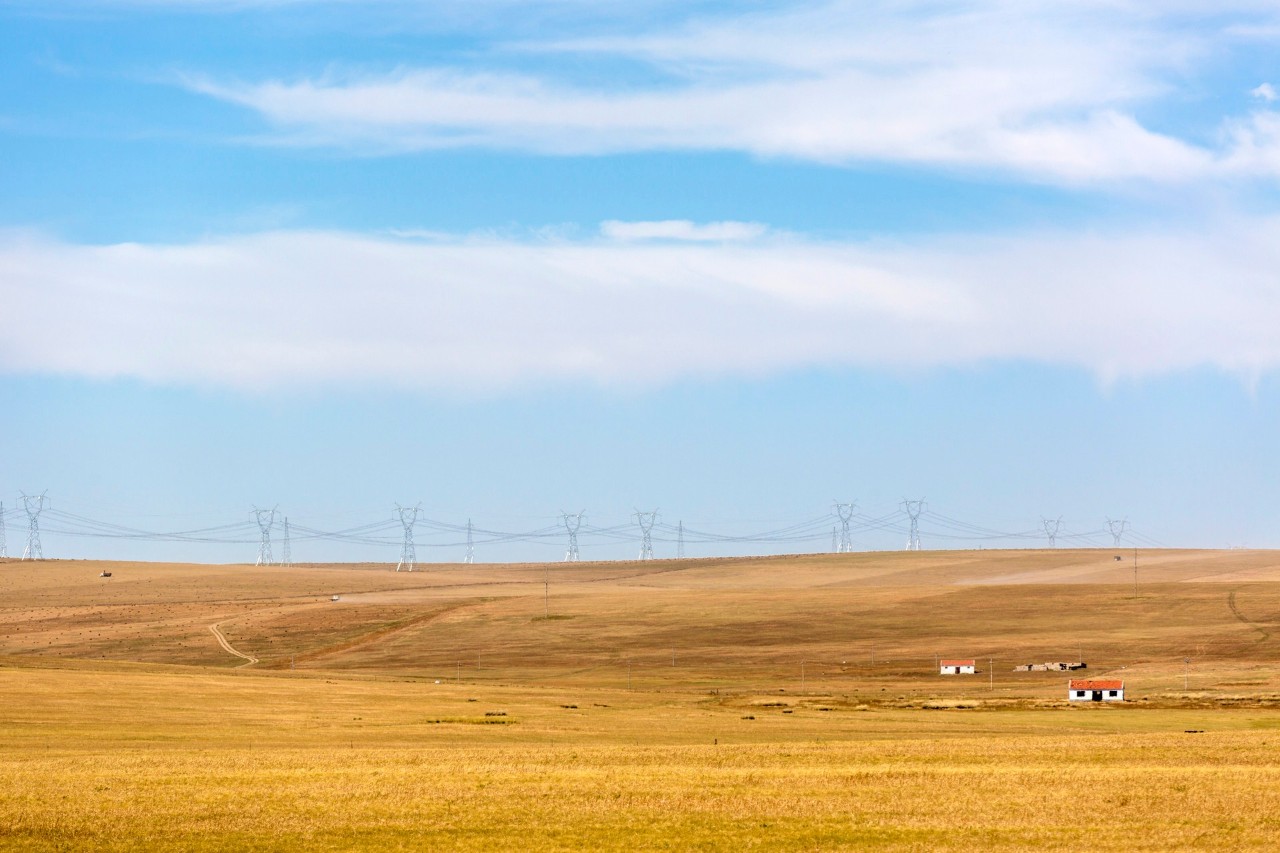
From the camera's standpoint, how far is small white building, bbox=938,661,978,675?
133m

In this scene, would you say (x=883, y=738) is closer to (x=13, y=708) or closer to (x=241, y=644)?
(x=13, y=708)

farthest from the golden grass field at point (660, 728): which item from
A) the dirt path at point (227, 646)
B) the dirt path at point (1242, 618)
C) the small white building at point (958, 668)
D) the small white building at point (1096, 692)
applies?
the small white building at point (1096, 692)

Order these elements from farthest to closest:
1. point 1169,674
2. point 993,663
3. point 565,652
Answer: point 565,652, point 993,663, point 1169,674

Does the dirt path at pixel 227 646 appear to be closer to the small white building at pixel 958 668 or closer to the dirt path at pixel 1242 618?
the small white building at pixel 958 668

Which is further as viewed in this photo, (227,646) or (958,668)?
(227,646)

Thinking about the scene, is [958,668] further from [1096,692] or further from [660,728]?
[660,728]

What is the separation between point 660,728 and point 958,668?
6524cm

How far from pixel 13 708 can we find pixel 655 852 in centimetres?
5700

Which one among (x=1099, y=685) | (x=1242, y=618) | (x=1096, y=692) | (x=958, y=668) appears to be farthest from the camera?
(x=1242, y=618)

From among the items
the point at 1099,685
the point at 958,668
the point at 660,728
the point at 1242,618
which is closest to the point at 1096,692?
the point at 1099,685

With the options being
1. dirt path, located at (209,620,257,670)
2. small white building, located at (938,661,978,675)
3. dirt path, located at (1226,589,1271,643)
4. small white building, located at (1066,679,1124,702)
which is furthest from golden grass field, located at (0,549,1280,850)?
small white building, located at (1066,679,1124,702)

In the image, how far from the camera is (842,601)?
188250mm

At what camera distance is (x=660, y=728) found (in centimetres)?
7612

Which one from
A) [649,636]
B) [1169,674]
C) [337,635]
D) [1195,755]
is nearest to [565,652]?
[649,636]
